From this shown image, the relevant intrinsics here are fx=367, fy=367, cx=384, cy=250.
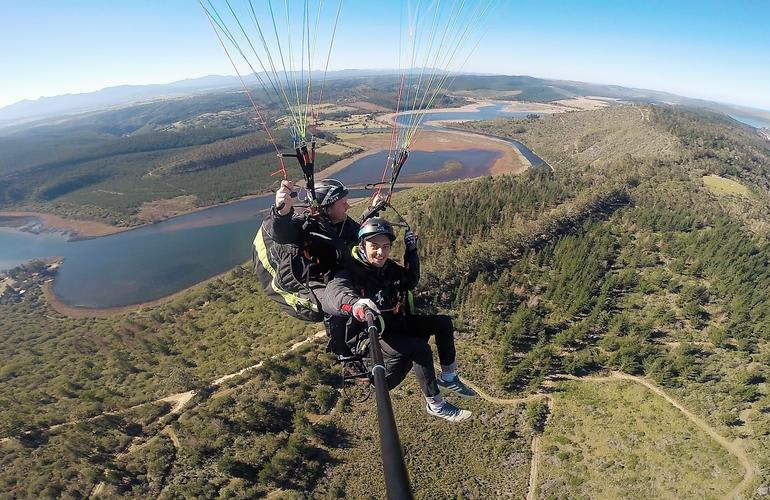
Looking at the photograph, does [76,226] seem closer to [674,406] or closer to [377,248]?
[377,248]

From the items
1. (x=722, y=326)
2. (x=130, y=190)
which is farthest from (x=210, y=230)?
(x=722, y=326)

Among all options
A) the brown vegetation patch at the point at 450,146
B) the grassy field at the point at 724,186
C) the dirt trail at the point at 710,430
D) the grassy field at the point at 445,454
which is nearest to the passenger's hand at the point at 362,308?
the grassy field at the point at 445,454

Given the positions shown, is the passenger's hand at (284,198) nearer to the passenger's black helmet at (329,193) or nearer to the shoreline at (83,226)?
the passenger's black helmet at (329,193)

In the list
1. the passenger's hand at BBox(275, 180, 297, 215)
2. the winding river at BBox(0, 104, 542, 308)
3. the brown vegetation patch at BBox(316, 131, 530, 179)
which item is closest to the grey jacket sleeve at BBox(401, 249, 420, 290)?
the passenger's hand at BBox(275, 180, 297, 215)

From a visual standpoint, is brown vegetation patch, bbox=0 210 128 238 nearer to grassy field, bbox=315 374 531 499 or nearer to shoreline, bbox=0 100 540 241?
shoreline, bbox=0 100 540 241

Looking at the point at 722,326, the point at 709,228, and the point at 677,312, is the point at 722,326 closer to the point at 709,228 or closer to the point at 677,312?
the point at 677,312

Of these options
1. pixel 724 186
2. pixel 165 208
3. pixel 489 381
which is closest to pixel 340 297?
pixel 489 381
